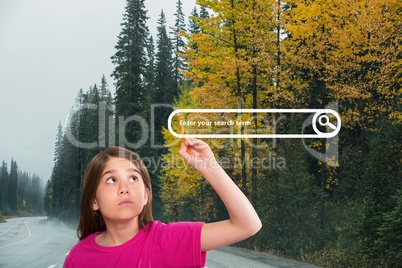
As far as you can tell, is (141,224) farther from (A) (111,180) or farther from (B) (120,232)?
(A) (111,180)

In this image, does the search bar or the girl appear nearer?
the girl

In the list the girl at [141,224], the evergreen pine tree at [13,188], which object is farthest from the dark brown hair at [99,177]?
the evergreen pine tree at [13,188]

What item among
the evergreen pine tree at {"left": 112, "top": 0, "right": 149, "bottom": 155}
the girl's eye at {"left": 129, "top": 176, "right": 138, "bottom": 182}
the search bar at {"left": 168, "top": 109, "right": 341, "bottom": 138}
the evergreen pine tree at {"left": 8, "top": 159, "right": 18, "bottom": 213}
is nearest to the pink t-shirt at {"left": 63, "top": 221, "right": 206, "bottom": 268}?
the girl's eye at {"left": 129, "top": 176, "right": 138, "bottom": 182}

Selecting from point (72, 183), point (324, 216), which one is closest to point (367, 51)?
point (324, 216)

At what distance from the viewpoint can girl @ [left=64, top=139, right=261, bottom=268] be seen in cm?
174

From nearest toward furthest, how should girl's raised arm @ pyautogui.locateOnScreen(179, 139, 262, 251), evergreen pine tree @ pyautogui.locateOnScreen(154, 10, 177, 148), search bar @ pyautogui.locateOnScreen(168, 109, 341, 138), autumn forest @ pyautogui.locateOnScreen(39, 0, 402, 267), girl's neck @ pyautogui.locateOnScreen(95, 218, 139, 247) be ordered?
girl's raised arm @ pyautogui.locateOnScreen(179, 139, 262, 251) → girl's neck @ pyautogui.locateOnScreen(95, 218, 139, 247) → autumn forest @ pyautogui.locateOnScreen(39, 0, 402, 267) → search bar @ pyautogui.locateOnScreen(168, 109, 341, 138) → evergreen pine tree @ pyautogui.locateOnScreen(154, 10, 177, 148)

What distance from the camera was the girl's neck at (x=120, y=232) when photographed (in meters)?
1.99

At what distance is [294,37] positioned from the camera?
14.8 metres

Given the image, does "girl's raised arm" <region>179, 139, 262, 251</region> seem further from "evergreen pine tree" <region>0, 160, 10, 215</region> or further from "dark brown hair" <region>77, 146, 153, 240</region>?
"evergreen pine tree" <region>0, 160, 10, 215</region>

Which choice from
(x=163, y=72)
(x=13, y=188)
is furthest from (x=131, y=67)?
(x=13, y=188)

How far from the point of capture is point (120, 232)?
2006 mm

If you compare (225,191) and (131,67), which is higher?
(131,67)

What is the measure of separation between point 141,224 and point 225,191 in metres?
0.49

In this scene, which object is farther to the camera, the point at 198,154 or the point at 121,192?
the point at 121,192
